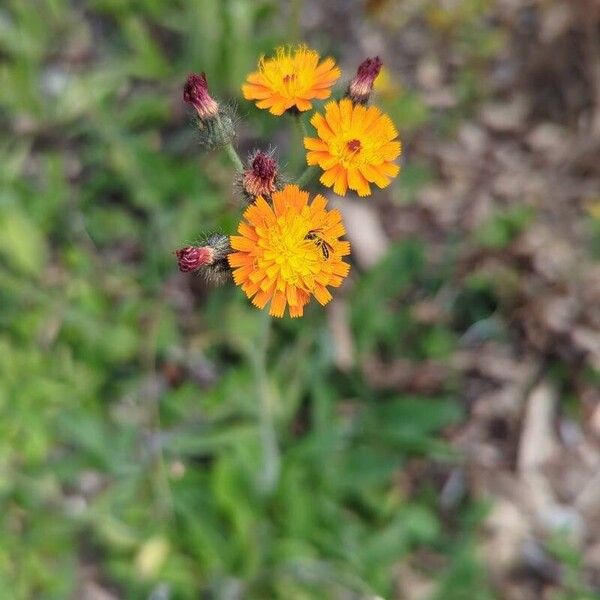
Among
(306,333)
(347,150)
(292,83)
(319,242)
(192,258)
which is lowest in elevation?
(192,258)

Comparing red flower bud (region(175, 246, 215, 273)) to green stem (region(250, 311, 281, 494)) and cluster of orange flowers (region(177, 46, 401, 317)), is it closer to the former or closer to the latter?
cluster of orange flowers (region(177, 46, 401, 317))

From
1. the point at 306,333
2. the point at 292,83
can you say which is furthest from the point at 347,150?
the point at 306,333

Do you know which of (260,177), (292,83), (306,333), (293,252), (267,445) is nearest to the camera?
(293,252)

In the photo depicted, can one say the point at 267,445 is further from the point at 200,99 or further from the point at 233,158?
the point at 200,99

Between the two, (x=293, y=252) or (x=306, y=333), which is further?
(x=306, y=333)

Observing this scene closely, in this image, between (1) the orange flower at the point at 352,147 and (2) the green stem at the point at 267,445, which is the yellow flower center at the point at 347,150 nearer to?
(1) the orange flower at the point at 352,147

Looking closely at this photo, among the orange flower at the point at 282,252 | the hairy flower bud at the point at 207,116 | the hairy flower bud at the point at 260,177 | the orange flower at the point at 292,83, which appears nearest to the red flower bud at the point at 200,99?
the hairy flower bud at the point at 207,116

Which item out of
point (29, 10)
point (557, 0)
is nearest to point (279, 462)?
point (29, 10)
